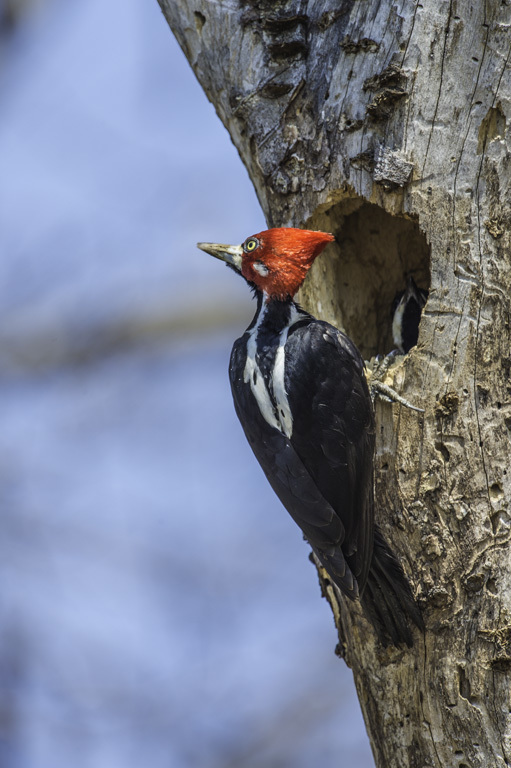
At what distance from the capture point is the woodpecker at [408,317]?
12.1 ft

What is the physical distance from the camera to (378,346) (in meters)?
Answer: 4.01

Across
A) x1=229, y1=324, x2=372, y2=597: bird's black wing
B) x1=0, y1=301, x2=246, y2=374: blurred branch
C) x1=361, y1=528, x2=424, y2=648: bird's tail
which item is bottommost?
x1=361, y1=528, x2=424, y2=648: bird's tail

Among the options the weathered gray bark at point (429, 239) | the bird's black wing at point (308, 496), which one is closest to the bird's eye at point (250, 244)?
the weathered gray bark at point (429, 239)

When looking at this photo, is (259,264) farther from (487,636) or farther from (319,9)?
(487,636)

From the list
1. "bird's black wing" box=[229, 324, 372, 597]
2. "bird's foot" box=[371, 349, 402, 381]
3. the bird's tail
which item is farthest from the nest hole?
the bird's tail

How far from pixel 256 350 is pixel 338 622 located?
3.74 ft

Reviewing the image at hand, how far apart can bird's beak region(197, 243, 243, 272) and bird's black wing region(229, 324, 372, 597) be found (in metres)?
0.69

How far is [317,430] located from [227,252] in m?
0.99

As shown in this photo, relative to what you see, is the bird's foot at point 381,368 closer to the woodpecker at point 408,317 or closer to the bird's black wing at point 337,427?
the bird's black wing at point 337,427

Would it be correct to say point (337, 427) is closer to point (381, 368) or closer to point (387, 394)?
point (387, 394)

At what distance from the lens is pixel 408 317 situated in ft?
12.2

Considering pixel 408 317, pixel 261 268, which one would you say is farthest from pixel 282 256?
pixel 408 317

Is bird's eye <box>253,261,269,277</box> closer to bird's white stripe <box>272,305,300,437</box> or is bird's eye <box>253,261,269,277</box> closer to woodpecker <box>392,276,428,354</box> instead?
bird's white stripe <box>272,305,300,437</box>

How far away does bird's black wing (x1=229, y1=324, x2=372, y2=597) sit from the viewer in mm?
2811
